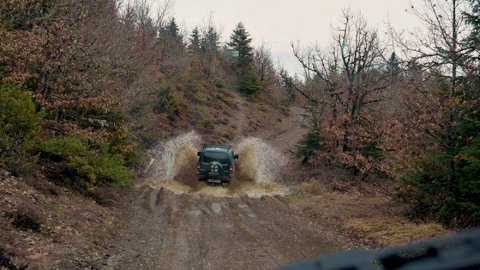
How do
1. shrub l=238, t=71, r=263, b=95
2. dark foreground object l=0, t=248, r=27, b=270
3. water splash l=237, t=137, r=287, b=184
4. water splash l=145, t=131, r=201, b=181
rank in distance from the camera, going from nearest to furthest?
dark foreground object l=0, t=248, r=27, b=270
water splash l=145, t=131, r=201, b=181
water splash l=237, t=137, r=287, b=184
shrub l=238, t=71, r=263, b=95

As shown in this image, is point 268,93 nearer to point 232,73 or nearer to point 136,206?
point 232,73

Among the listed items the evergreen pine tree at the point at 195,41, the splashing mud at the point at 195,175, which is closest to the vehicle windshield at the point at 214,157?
the splashing mud at the point at 195,175

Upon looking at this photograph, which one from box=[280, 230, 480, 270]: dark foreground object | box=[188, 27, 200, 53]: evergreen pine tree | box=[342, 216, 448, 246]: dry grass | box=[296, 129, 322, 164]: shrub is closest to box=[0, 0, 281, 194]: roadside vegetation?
box=[342, 216, 448, 246]: dry grass

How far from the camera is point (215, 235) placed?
47.2 feet

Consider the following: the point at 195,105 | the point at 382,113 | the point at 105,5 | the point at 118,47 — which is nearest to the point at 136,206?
the point at 118,47

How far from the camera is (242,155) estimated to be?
3253 centimetres

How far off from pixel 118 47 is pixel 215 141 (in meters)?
18.5

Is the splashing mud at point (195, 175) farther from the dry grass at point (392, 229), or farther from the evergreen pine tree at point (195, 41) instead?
the evergreen pine tree at point (195, 41)

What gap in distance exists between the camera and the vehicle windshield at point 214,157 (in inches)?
1025

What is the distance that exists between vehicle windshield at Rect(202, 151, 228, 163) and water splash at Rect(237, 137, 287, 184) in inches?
112

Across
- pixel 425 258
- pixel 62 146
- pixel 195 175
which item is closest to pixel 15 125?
pixel 62 146

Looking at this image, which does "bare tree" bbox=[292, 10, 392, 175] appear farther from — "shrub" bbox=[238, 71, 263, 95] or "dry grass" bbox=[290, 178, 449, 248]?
"shrub" bbox=[238, 71, 263, 95]

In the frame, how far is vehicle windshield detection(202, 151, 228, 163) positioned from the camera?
2605cm

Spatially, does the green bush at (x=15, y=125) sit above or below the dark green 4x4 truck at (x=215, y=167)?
above
